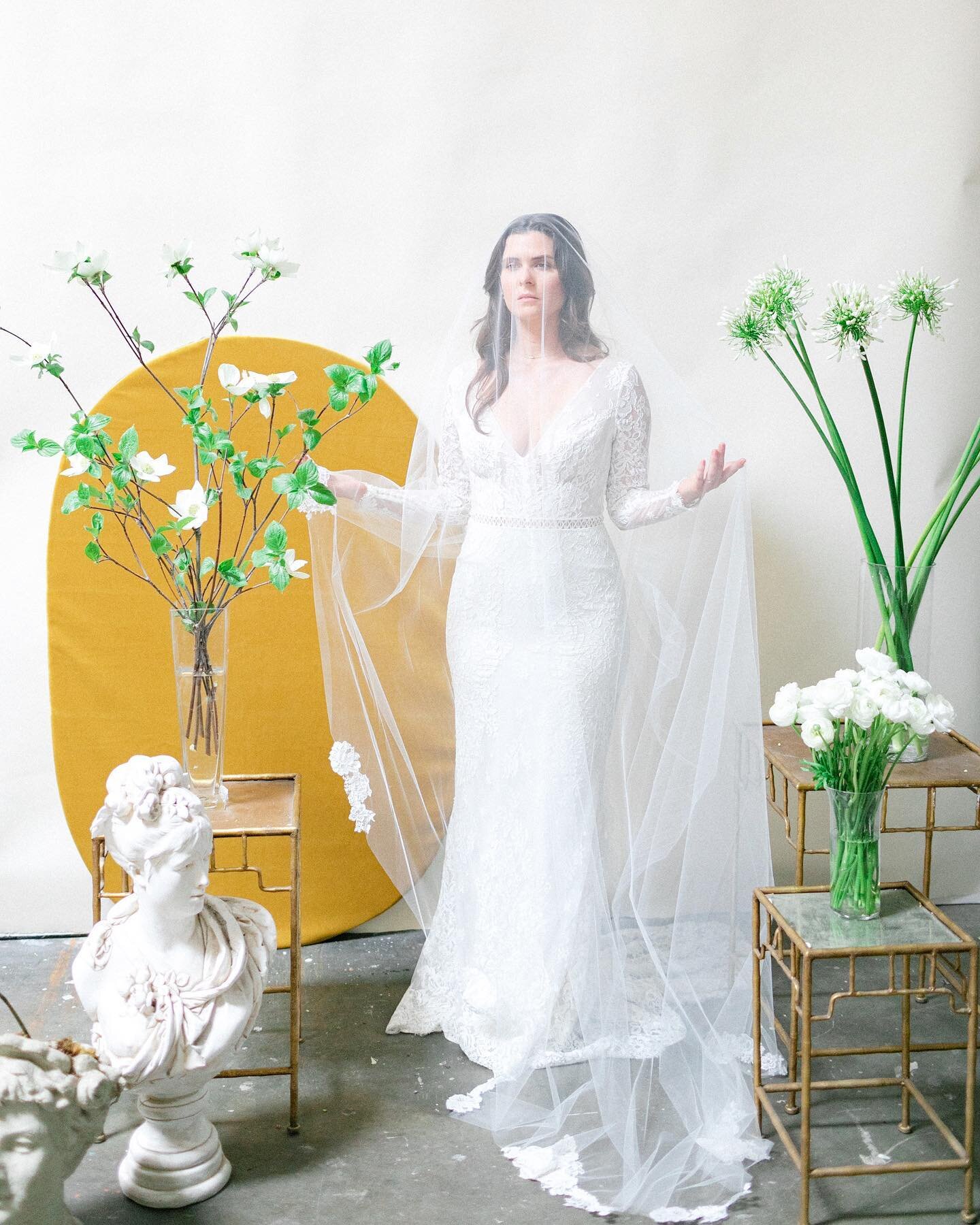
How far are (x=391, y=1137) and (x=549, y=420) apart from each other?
1.51 metres

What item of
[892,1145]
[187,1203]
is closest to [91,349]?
[187,1203]

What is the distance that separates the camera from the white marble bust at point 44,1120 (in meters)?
1.95

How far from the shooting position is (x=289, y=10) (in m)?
3.12

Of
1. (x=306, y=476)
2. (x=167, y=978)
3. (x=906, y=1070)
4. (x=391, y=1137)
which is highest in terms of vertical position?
(x=306, y=476)

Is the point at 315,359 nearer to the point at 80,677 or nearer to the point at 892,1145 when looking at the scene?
the point at 80,677

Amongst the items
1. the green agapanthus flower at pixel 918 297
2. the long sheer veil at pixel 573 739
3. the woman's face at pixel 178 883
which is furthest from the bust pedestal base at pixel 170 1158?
the green agapanthus flower at pixel 918 297

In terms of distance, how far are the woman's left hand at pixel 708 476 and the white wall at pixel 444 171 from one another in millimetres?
819

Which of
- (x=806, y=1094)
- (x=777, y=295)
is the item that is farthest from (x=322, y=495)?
(x=806, y=1094)

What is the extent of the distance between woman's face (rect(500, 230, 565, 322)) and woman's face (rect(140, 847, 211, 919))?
4.18 ft

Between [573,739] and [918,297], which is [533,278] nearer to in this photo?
[918,297]

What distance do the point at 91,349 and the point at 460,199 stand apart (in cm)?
102

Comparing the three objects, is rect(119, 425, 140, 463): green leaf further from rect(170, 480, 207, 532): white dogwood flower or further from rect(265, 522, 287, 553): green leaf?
rect(265, 522, 287, 553): green leaf

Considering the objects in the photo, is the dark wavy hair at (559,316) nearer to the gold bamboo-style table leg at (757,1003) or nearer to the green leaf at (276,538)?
the green leaf at (276,538)

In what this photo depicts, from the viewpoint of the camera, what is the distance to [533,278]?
8.71 ft
